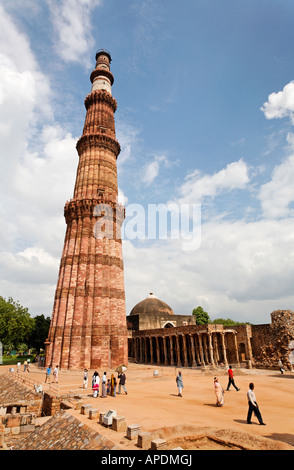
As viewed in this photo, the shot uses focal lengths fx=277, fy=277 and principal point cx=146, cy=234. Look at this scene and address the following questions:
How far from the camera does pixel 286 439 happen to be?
814 cm

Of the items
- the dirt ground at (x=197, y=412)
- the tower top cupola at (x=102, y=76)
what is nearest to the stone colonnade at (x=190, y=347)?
the dirt ground at (x=197, y=412)

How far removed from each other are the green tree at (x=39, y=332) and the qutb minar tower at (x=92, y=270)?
24.1 m

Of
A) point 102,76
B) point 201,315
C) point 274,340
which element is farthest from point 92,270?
point 201,315

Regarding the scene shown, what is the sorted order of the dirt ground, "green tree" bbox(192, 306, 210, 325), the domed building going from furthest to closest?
"green tree" bbox(192, 306, 210, 325) → the domed building → the dirt ground

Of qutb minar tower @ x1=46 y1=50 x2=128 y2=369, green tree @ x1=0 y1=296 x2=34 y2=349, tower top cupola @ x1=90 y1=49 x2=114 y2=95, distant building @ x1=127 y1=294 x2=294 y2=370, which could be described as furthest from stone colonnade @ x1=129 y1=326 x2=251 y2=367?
tower top cupola @ x1=90 y1=49 x2=114 y2=95

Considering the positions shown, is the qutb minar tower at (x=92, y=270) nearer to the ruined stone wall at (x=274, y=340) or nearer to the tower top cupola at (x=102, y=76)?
the tower top cupola at (x=102, y=76)

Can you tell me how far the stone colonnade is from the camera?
32.9m

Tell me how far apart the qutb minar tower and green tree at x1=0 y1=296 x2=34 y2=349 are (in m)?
18.6

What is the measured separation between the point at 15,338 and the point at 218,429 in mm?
48095

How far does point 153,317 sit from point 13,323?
23.6 metres

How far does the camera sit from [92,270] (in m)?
33.6

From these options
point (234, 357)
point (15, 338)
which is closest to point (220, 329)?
point (234, 357)

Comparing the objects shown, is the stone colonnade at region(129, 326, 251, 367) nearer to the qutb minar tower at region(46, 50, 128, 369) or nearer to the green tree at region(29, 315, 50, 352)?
the qutb minar tower at region(46, 50, 128, 369)
